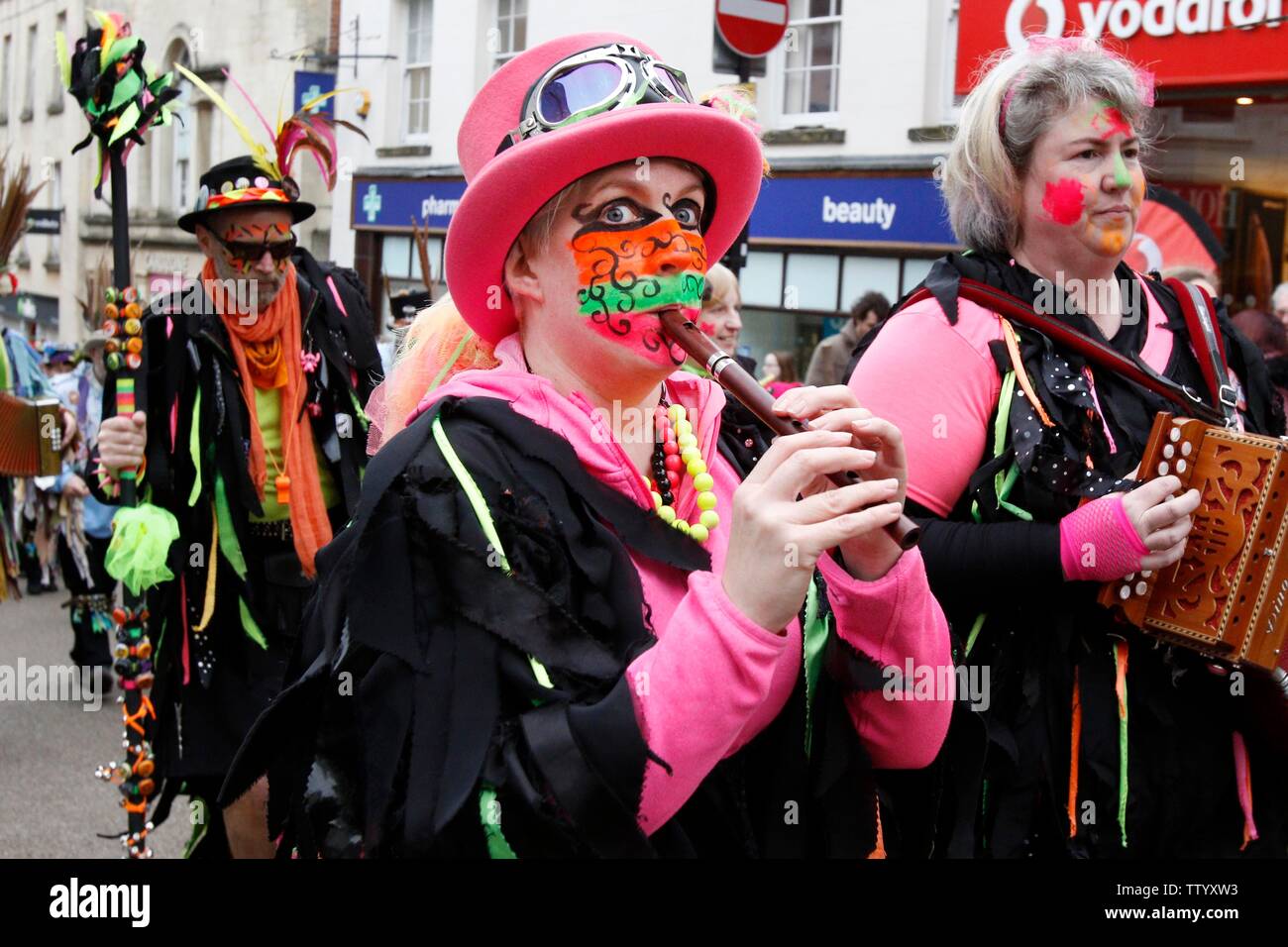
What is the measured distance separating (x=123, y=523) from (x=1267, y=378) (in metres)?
3.05

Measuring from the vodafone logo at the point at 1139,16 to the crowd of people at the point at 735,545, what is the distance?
648 centimetres

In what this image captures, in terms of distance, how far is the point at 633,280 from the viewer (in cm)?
185

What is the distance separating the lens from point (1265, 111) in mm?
9352

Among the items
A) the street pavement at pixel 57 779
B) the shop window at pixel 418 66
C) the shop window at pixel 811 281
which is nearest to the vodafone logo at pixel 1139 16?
the shop window at pixel 811 281

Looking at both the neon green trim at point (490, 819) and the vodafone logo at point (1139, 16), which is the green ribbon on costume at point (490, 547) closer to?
the neon green trim at point (490, 819)

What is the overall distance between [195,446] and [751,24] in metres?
3.37

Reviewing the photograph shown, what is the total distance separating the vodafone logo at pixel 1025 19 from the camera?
33.0ft

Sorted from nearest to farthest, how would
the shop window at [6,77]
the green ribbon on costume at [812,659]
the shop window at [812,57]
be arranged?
the green ribbon on costume at [812,659]
the shop window at [812,57]
the shop window at [6,77]

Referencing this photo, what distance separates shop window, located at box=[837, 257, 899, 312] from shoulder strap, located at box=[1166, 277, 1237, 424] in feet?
30.2

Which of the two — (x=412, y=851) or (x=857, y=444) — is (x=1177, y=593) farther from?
(x=412, y=851)

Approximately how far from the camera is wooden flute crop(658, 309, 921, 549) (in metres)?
1.67

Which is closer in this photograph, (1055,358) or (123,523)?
(1055,358)

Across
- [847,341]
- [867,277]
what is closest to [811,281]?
[867,277]
